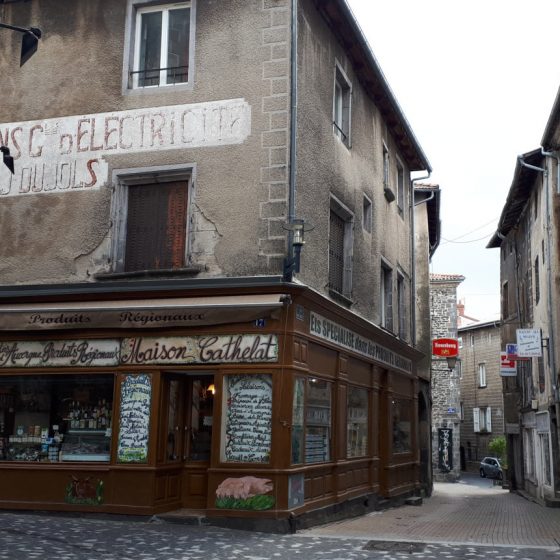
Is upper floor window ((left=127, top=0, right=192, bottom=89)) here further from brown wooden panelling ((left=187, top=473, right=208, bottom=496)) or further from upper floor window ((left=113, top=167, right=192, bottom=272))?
brown wooden panelling ((left=187, top=473, right=208, bottom=496))

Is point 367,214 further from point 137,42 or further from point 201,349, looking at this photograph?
point 201,349

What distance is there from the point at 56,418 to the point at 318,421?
407 cm

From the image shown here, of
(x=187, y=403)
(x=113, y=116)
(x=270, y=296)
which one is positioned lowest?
(x=187, y=403)

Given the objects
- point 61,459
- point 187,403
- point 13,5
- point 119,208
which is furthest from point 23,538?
point 13,5

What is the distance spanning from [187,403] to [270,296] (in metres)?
2.36

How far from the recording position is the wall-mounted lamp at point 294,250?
35.4 feet

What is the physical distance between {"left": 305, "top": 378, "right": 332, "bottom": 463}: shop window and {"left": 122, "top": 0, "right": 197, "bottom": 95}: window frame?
204 inches

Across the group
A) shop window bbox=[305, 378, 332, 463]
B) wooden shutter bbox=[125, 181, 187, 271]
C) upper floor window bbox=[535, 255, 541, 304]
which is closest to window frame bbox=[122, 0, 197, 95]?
wooden shutter bbox=[125, 181, 187, 271]

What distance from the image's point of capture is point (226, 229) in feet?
37.4

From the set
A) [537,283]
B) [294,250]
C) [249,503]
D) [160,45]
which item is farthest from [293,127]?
[537,283]

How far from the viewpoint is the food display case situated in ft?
37.1

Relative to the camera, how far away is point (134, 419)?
439 inches

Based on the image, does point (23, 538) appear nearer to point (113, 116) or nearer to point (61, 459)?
point (61, 459)

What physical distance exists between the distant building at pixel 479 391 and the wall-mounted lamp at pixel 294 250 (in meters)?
30.9
